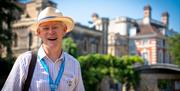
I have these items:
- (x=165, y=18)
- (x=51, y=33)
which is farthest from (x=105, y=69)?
(x=165, y=18)

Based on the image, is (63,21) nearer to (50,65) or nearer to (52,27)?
(52,27)

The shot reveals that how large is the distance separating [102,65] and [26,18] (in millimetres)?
7486

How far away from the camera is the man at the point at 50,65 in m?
2.37

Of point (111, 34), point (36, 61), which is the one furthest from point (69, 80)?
point (111, 34)

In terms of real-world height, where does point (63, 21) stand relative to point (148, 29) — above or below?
below

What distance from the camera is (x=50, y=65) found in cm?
249

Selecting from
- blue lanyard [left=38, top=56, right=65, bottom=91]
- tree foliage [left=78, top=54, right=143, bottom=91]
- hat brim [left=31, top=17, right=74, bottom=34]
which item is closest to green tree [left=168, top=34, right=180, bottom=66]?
tree foliage [left=78, top=54, right=143, bottom=91]

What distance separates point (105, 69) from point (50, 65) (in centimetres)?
2341

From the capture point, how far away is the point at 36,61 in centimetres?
244

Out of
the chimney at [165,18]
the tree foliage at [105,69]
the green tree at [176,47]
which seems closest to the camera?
the tree foliage at [105,69]

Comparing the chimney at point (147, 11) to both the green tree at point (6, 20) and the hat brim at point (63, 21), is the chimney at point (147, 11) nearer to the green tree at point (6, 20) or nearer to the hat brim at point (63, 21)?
the green tree at point (6, 20)

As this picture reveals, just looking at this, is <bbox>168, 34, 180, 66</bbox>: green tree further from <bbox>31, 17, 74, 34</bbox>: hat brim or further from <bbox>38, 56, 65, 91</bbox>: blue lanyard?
<bbox>38, 56, 65, 91</bbox>: blue lanyard

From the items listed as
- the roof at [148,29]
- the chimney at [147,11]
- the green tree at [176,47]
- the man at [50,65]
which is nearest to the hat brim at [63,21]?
the man at [50,65]

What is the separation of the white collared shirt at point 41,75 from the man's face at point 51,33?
9 cm
